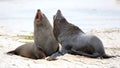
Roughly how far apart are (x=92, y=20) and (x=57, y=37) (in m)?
11.8

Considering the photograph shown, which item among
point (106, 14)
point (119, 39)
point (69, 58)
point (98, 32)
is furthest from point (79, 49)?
point (106, 14)

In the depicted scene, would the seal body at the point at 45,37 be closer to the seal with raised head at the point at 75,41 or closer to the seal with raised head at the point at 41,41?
the seal with raised head at the point at 41,41

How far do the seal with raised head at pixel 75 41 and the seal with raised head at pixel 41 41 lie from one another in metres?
0.17

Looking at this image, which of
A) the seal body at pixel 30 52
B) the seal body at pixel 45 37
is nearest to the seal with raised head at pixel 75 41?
the seal body at pixel 45 37

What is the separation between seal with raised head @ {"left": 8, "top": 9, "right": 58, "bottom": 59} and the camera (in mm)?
9695

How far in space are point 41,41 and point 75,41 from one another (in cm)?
88

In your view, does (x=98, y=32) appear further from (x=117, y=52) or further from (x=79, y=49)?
(x=79, y=49)

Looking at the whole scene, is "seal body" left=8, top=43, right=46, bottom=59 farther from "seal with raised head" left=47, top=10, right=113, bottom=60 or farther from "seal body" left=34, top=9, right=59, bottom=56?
"seal with raised head" left=47, top=10, right=113, bottom=60

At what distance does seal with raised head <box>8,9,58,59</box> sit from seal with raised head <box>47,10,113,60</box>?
17cm

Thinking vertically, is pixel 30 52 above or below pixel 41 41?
below

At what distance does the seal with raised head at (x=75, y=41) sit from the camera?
29.9 feet

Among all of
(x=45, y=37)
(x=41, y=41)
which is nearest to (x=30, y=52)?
(x=41, y=41)

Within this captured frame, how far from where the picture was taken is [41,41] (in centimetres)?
981

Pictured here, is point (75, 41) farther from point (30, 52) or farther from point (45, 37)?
point (30, 52)
